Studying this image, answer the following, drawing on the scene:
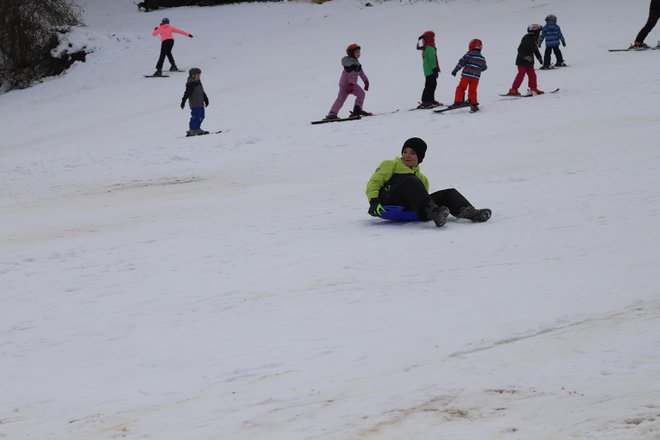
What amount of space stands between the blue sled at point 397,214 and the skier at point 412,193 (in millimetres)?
37

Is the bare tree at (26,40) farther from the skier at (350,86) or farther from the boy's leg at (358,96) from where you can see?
the boy's leg at (358,96)

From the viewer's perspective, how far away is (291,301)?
5289 mm

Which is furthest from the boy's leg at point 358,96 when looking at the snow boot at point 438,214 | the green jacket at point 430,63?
the snow boot at point 438,214

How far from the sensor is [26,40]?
26.0 m

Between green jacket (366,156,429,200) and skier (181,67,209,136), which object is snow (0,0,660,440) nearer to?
green jacket (366,156,429,200)

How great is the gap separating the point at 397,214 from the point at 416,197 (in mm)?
264

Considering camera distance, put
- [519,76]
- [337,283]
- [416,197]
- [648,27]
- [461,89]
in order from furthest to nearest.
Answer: [648,27]
[519,76]
[461,89]
[416,197]
[337,283]

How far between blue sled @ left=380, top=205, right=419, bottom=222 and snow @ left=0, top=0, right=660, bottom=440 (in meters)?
0.09

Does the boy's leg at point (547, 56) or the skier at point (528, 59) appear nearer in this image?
the skier at point (528, 59)

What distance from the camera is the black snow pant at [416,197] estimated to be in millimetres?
7141

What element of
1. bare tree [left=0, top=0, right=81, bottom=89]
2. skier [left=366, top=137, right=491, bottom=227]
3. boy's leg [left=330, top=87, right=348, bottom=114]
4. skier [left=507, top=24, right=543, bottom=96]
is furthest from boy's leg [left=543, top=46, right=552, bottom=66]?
bare tree [left=0, top=0, right=81, bottom=89]

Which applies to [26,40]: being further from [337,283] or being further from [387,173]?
[337,283]

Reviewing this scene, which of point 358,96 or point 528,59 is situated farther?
point 358,96

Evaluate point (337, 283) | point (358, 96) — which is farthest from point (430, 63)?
point (337, 283)
